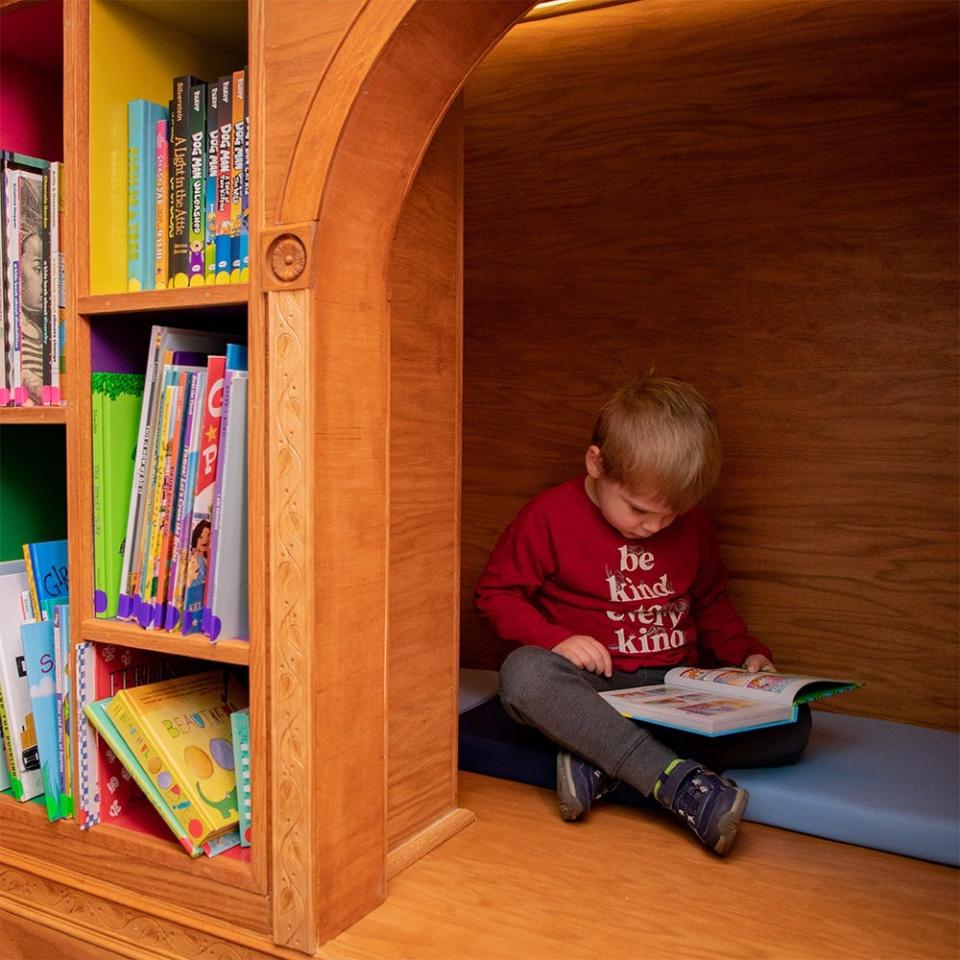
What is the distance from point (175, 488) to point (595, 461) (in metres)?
0.75

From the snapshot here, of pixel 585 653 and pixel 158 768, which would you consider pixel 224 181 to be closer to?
pixel 158 768

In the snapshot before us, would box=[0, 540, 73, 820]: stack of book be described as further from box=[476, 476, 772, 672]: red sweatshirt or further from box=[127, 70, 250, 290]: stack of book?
box=[476, 476, 772, 672]: red sweatshirt

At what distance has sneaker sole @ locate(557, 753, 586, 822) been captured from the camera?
4.86 ft

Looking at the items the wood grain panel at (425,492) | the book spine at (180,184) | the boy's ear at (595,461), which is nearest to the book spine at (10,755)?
the wood grain panel at (425,492)

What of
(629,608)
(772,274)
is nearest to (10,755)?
(629,608)

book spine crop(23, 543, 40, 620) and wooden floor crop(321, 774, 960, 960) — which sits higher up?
book spine crop(23, 543, 40, 620)

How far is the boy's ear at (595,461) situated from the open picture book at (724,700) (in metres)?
0.37

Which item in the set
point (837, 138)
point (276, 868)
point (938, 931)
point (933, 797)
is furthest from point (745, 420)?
point (276, 868)

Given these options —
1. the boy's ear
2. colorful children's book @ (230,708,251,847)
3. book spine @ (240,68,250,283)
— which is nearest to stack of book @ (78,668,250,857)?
colorful children's book @ (230,708,251,847)

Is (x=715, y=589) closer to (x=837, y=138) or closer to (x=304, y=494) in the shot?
(x=837, y=138)

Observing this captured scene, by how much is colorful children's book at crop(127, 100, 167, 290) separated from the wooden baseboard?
32.6 inches

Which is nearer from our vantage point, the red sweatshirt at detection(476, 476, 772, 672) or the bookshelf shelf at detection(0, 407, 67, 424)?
the bookshelf shelf at detection(0, 407, 67, 424)

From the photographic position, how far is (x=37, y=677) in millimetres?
1390

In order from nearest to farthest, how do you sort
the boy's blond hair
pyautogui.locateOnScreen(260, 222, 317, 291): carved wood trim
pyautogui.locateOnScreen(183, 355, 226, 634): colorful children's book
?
pyautogui.locateOnScreen(260, 222, 317, 291): carved wood trim
pyautogui.locateOnScreen(183, 355, 226, 634): colorful children's book
the boy's blond hair
